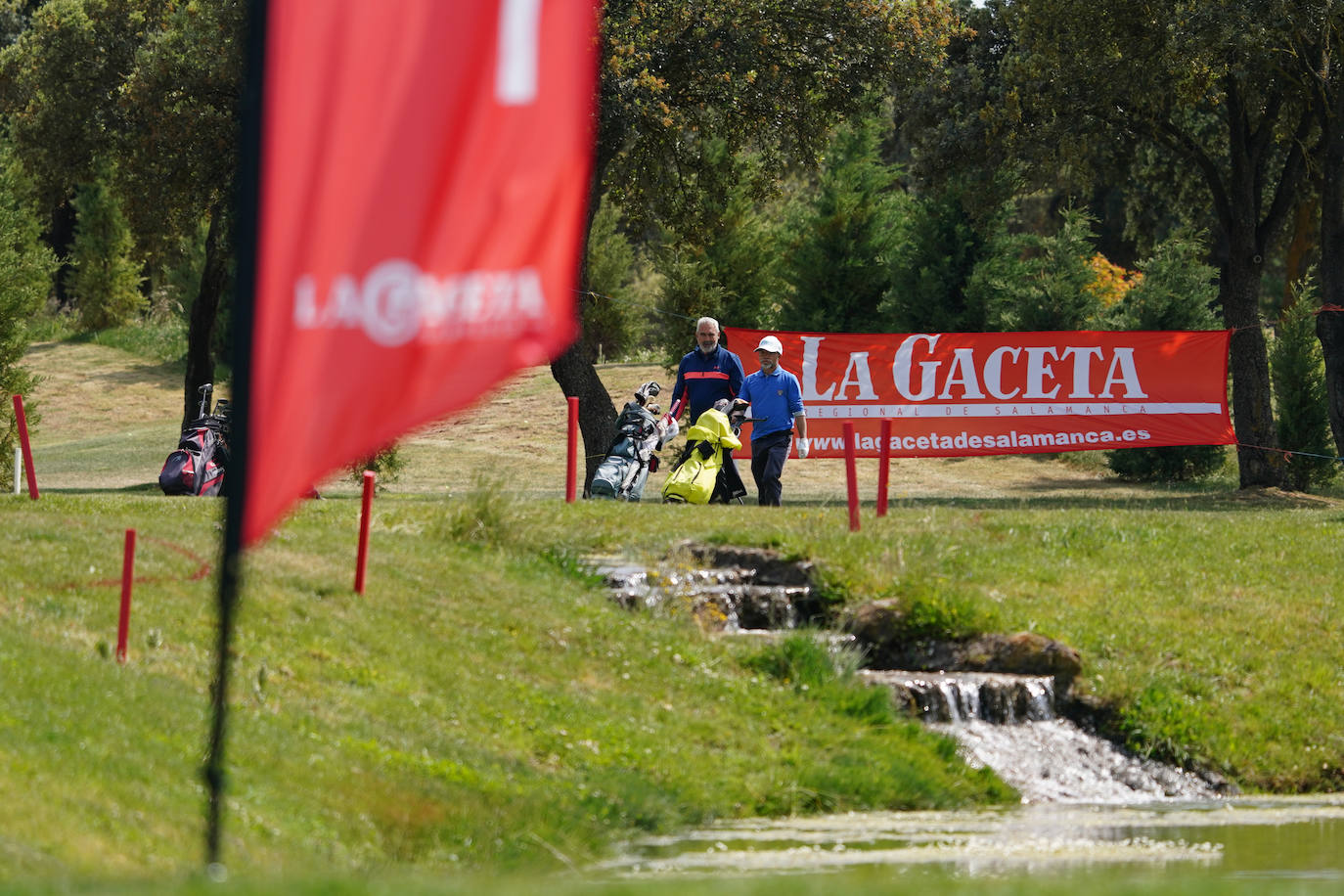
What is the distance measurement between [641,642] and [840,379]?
10.6 meters

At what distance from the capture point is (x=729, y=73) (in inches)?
965

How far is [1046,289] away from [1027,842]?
27636 millimetres

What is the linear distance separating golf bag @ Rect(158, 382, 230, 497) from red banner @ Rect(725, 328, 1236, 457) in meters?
6.51

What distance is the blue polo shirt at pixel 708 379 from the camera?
1795 centimetres

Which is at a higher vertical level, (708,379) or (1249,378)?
(1249,378)

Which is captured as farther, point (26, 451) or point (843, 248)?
point (843, 248)

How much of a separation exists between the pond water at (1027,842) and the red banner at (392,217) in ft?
14.4

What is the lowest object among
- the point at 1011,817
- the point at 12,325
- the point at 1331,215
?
the point at 1011,817

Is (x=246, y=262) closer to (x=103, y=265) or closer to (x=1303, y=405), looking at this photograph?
(x=1303, y=405)

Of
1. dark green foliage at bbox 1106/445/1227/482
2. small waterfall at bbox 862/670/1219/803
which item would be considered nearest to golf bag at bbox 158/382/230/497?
small waterfall at bbox 862/670/1219/803

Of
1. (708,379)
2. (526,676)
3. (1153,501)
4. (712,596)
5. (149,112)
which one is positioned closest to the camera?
(526,676)

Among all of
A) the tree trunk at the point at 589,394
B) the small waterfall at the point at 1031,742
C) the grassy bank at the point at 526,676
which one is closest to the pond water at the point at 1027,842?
the grassy bank at the point at 526,676

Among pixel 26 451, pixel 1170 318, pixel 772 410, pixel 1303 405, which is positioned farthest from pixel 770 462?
pixel 1170 318

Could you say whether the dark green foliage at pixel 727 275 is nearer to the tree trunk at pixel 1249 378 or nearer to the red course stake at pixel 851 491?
the tree trunk at pixel 1249 378
